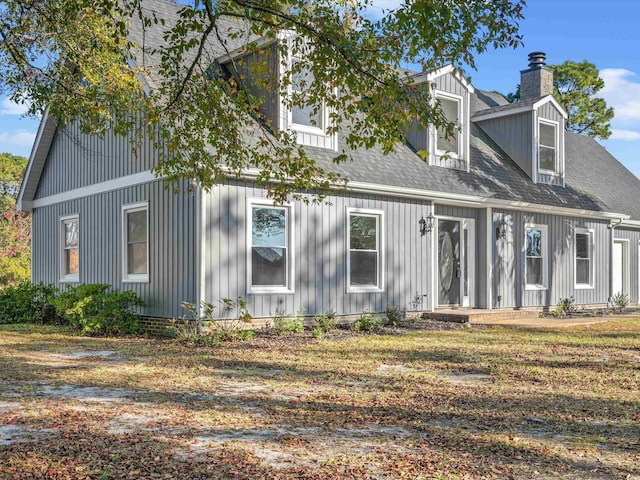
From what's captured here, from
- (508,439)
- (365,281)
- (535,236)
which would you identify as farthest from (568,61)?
(508,439)

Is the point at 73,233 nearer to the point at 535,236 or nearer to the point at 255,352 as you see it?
the point at 255,352

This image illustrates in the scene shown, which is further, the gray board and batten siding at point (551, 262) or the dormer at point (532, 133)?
the dormer at point (532, 133)

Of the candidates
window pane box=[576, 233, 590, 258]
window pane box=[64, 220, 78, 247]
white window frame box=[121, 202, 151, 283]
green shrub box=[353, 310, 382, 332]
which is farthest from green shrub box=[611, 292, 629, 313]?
window pane box=[64, 220, 78, 247]

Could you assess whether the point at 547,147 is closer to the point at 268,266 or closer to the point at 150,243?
the point at 268,266

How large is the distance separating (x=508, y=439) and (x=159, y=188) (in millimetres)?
8982

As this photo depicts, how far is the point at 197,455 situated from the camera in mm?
4477

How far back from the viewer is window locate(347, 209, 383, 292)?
540 inches

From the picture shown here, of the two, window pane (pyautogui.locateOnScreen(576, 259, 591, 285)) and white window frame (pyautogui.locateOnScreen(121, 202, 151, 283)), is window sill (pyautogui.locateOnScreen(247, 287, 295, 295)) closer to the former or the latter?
white window frame (pyautogui.locateOnScreen(121, 202, 151, 283))

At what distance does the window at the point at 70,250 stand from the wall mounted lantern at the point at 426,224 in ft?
25.7

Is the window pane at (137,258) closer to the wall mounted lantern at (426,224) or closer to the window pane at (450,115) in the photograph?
the wall mounted lantern at (426,224)

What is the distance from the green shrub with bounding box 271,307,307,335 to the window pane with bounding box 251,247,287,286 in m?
0.57

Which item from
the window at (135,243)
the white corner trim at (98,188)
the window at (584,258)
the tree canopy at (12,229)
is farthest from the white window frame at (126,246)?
the tree canopy at (12,229)

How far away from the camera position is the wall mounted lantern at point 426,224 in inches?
590

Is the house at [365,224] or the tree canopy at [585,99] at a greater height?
the tree canopy at [585,99]
